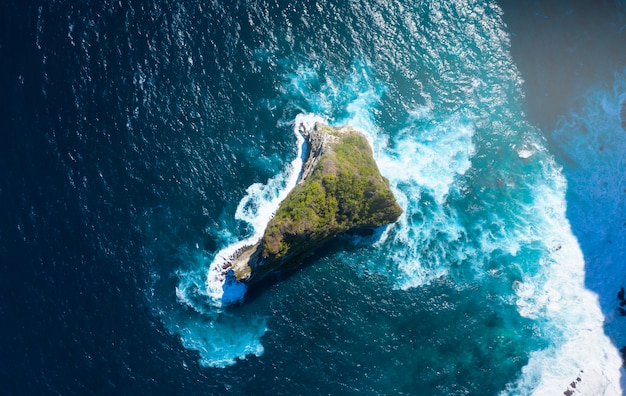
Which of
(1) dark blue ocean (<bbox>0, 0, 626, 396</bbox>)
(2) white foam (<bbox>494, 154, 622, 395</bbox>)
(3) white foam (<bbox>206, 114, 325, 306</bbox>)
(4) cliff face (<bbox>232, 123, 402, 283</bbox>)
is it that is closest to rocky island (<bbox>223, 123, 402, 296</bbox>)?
(4) cliff face (<bbox>232, 123, 402, 283</bbox>)

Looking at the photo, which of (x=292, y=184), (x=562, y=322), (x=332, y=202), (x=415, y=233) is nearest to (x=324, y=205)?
(x=332, y=202)

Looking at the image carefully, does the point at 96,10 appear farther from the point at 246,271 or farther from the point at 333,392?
the point at 333,392

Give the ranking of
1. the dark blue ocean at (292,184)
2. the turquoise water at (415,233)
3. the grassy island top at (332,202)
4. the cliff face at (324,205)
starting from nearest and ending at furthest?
the grassy island top at (332,202)
the cliff face at (324,205)
the dark blue ocean at (292,184)
the turquoise water at (415,233)

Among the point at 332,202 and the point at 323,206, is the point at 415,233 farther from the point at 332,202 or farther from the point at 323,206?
the point at 323,206

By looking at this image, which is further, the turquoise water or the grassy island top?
the turquoise water

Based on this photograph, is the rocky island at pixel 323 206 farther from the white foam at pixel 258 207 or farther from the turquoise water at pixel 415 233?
the turquoise water at pixel 415 233

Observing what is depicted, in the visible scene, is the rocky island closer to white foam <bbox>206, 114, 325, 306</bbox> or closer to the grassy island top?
the grassy island top

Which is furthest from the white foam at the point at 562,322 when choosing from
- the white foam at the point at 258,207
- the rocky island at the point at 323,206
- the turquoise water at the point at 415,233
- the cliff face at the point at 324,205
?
the white foam at the point at 258,207
